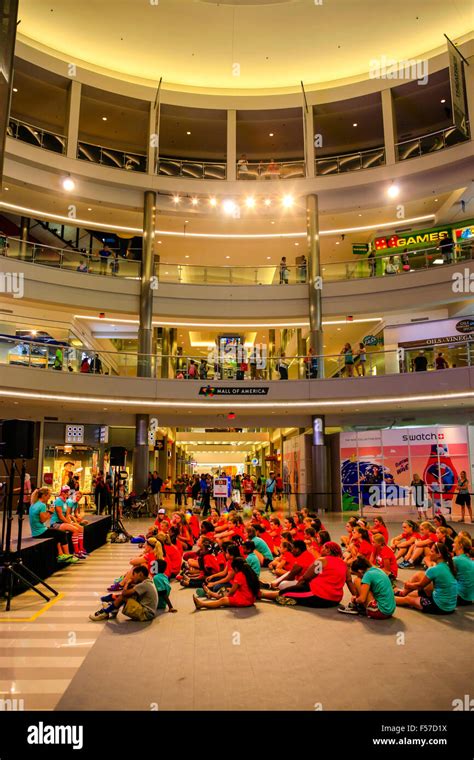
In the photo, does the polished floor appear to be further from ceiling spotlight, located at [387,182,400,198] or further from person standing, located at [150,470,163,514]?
ceiling spotlight, located at [387,182,400,198]

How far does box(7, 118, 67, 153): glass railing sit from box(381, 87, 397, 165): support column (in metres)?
13.3

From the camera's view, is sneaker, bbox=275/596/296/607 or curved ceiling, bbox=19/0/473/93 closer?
sneaker, bbox=275/596/296/607

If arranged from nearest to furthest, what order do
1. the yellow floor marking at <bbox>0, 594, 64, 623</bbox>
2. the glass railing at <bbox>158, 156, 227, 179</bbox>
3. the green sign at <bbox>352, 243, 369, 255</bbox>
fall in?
the yellow floor marking at <bbox>0, 594, 64, 623</bbox>, the glass railing at <bbox>158, 156, 227, 179</bbox>, the green sign at <bbox>352, 243, 369, 255</bbox>

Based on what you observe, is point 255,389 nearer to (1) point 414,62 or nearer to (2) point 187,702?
(1) point 414,62

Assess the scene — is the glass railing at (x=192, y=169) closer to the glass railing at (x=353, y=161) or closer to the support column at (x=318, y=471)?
the glass railing at (x=353, y=161)

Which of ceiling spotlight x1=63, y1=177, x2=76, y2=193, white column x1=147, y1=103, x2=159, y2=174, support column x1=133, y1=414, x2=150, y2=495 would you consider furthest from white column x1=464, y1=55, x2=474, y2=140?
support column x1=133, y1=414, x2=150, y2=495

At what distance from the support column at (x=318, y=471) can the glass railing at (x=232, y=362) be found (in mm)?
2738

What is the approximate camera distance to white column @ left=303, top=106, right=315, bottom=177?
969 inches

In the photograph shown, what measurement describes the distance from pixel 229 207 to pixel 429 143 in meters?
8.70

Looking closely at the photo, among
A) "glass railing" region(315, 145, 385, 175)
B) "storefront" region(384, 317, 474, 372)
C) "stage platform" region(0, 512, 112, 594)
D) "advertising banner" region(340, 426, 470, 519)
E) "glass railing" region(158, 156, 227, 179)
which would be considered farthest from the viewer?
"glass railing" region(158, 156, 227, 179)

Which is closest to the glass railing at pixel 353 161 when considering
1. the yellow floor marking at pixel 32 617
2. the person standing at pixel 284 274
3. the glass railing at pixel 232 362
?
the person standing at pixel 284 274

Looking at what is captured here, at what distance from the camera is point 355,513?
21719 millimetres

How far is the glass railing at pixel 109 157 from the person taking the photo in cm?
2394
